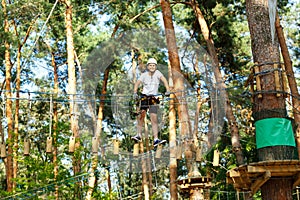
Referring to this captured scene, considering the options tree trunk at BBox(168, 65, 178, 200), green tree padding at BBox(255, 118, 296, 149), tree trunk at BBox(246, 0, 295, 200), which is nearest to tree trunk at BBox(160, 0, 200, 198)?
tree trunk at BBox(168, 65, 178, 200)

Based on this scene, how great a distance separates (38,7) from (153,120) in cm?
728

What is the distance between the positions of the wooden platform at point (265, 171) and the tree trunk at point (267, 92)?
0.12 metres

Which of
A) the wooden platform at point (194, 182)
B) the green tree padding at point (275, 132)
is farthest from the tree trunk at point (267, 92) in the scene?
the wooden platform at point (194, 182)

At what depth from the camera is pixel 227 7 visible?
41.3ft

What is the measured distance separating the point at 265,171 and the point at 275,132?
0.46 metres

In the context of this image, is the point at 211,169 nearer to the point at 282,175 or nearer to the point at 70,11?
the point at 70,11

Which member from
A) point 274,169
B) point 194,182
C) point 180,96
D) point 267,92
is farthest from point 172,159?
point 274,169

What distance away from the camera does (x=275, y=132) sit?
16.0 ft

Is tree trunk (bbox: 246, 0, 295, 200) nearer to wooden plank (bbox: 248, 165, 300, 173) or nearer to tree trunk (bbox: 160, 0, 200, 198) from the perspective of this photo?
wooden plank (bbox: 248, 165, 300, 173)

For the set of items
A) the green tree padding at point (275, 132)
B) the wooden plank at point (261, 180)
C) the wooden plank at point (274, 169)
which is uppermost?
the green tree padding at point (275, 132)

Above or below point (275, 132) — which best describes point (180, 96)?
above

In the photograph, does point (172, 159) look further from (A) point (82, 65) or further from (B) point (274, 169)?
(B) point (274, 169)

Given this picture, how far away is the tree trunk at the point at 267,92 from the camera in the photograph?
16.0 ft

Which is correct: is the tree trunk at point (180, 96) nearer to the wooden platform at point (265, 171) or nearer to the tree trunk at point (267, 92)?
the tree trunk at point (267, 92)
